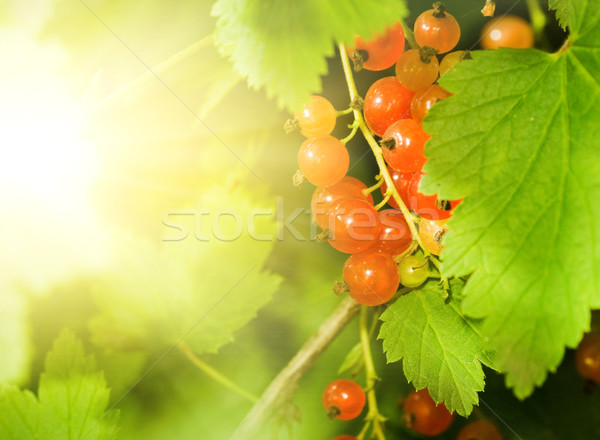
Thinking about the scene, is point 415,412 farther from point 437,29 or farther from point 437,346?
point 437,29

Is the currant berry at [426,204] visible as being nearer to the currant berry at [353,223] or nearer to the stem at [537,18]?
the currant berry at [353,223]

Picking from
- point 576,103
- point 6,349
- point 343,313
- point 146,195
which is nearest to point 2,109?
point 146,195

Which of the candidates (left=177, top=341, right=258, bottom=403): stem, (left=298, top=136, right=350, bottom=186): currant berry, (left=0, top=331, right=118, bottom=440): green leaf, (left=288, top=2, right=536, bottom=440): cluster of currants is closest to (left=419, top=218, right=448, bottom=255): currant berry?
(left=288, top=2, right=536, bottom=440): cluster of currants

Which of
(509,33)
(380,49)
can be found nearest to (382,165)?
(380,49)

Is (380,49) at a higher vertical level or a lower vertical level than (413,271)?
higher

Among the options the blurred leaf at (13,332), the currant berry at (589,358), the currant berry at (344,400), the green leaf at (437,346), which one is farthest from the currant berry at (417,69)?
the blurred leaf at (13,332)

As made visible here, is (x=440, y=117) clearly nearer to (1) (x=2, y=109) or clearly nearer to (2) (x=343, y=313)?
(2) (x=343, y=313)
